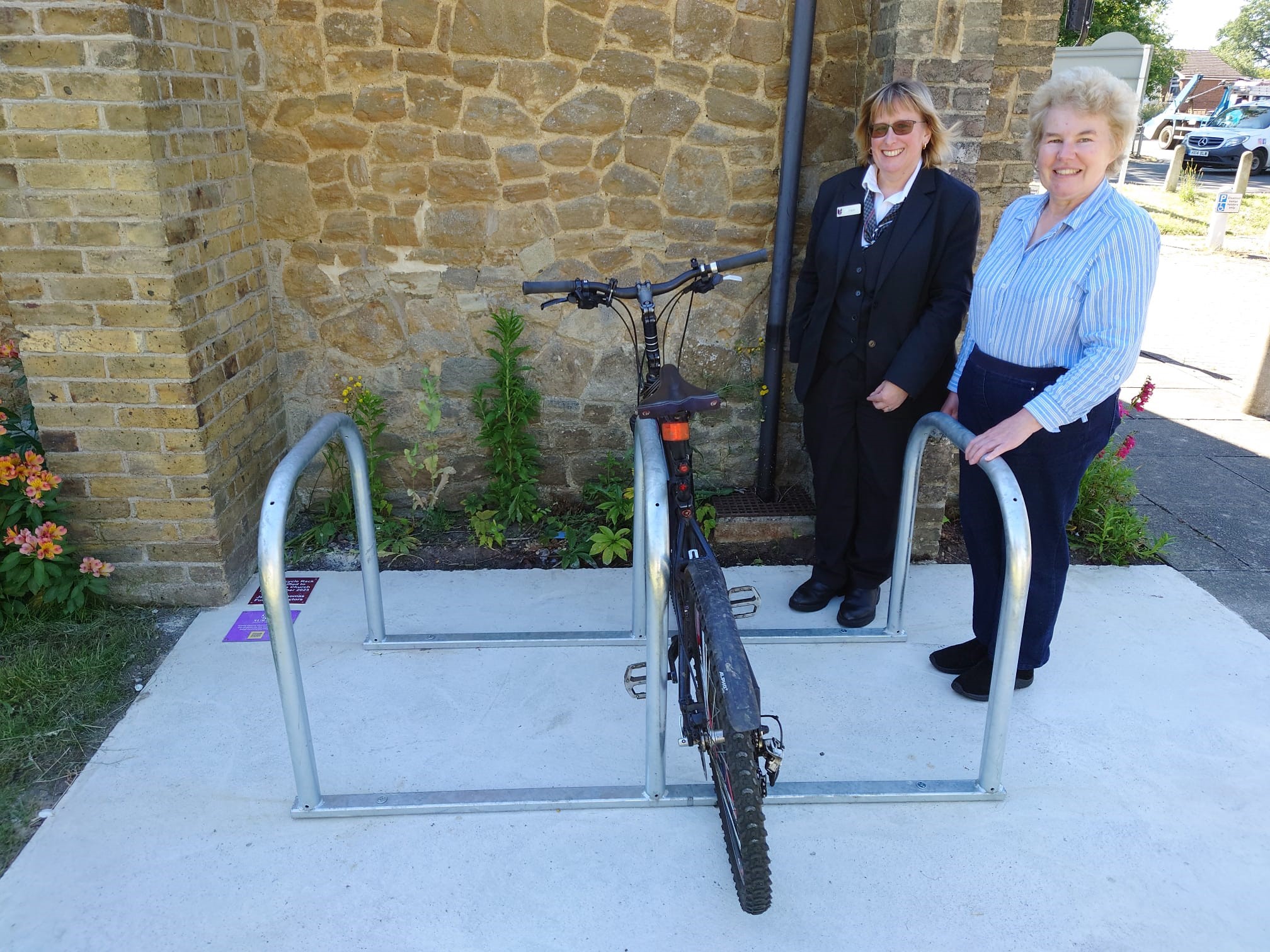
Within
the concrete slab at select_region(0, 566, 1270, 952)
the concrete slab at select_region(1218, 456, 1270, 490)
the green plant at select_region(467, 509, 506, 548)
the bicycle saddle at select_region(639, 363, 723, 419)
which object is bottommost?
the concrete slab at select_region(0, 566, 1270, 952)

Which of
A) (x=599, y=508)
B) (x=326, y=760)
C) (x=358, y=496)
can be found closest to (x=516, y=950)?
(x=326, y=760)

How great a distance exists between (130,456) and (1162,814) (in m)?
3.48

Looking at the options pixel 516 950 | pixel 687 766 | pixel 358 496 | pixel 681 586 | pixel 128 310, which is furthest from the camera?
pixel 128 310

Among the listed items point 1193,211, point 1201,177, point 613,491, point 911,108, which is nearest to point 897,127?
point 911,108

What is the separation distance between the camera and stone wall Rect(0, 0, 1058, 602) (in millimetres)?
2924

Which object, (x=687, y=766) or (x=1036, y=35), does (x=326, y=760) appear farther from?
→ (x=1036, y=35)

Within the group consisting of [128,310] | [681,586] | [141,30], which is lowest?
[681,586]

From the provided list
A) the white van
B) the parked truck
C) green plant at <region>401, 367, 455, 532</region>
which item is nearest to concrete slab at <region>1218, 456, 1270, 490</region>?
green plant at <region>401, 367, 455, 532</region>

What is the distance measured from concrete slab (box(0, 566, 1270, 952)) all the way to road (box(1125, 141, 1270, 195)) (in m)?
16.3

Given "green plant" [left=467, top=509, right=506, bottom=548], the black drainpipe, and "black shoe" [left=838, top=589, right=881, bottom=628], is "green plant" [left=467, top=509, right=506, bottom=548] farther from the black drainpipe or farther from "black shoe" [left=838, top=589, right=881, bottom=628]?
"black shoe" [left=838, top=589, right=881, bottom=628]

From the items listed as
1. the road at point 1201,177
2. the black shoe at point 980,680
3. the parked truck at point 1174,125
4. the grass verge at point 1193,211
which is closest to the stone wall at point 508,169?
the black shoe at point 980,680

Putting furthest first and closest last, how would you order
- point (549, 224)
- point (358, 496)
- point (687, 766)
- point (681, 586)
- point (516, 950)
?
point (549, 224)
point (358, 496)
point (687, 766)
point (681, 586)
point (516, 950)

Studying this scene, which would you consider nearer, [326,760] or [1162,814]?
[1162,814]

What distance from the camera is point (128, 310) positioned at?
9.89 feet
